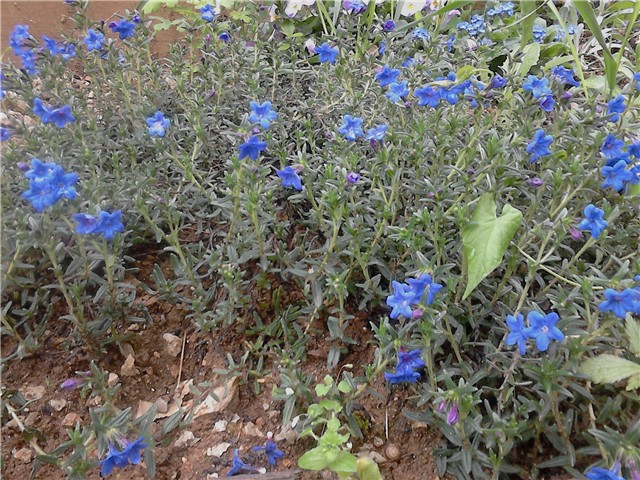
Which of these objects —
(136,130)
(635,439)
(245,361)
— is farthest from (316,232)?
(635,439)

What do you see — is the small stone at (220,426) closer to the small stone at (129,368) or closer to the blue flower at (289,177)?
the small stone at (129,368)

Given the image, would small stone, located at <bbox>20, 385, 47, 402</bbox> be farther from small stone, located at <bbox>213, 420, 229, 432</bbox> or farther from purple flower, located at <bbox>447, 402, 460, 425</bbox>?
purple flower, located at <bbox>447, 402, 460, 425</bbox>

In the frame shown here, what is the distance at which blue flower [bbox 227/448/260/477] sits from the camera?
1810 millimetres

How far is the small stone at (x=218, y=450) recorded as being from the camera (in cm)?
195

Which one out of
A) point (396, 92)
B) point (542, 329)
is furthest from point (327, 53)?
point (542, 329)

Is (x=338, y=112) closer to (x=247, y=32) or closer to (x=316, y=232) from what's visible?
(x=316, y=232)

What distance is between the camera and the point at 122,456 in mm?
1624

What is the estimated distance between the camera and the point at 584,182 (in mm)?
2016

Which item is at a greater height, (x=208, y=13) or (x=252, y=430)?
(x=208, y=13)

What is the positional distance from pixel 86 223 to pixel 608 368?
1679 mm

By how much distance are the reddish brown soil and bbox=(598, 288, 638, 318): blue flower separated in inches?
30.9

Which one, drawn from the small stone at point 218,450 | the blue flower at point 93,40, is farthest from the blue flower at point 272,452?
the blue flower at point 93,40

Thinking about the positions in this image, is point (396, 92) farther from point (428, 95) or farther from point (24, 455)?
point (24, 455)

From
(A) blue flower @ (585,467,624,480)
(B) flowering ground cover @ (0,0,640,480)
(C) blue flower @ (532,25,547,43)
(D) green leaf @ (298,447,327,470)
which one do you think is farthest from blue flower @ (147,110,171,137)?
(C) blue flower @ (532,25,547,43)
